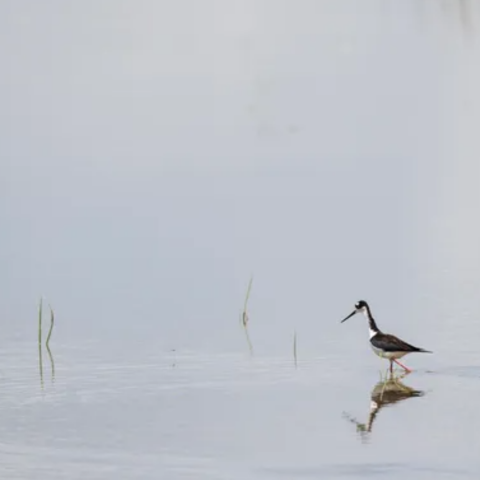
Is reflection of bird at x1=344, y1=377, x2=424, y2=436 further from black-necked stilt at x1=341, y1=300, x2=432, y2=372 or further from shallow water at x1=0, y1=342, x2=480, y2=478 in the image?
black-necked stilt at x1=341, y1=300, x2=432, y2=372

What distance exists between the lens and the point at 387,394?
14828 millimetres

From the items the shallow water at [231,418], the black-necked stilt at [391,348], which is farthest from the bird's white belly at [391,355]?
the shallow water at [231,418]

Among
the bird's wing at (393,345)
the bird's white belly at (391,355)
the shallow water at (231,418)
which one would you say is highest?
the bird's wing at (393,345)

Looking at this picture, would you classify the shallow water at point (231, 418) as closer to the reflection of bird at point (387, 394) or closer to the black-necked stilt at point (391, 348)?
the reflection of bird at point (387, 394)

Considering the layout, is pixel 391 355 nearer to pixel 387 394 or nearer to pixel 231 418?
pixel 387 394

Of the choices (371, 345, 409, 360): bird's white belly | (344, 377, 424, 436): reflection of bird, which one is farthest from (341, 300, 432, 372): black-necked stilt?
(344, 377, 424, 436): reflection of bird

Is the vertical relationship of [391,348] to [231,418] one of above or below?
above

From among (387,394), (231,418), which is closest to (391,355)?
(387,394)

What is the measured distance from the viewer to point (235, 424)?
13461 millimetres

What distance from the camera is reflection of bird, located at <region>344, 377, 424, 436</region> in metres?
14.0

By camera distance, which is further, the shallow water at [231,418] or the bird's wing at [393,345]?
the bird's wing at [393,345]

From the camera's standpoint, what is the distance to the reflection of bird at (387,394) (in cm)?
1400

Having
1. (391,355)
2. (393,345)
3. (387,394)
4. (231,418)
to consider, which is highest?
(393,345)

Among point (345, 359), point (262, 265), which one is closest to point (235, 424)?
point (345, 359)
